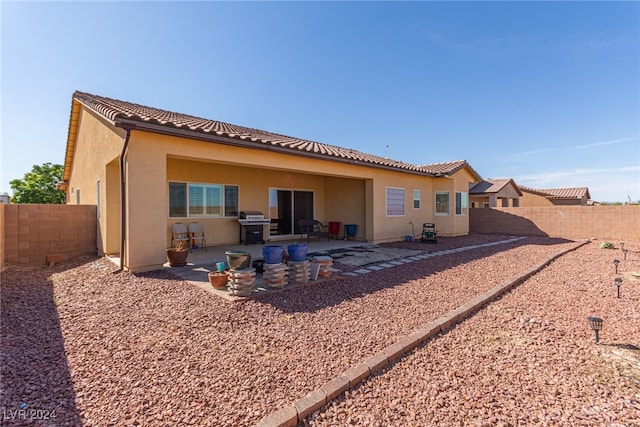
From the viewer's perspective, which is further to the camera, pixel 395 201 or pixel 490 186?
pixel 490 186

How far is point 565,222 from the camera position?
48.0 ft

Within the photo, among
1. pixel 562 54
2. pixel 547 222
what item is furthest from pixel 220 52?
pixel 547 222

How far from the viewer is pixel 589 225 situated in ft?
45.9

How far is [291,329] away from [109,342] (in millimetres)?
2146

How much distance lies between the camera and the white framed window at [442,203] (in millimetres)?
14406

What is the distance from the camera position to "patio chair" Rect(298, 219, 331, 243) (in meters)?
11.2

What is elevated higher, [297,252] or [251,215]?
[251,215]

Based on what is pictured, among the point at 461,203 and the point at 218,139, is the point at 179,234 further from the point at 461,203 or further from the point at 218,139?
the point at 461,203

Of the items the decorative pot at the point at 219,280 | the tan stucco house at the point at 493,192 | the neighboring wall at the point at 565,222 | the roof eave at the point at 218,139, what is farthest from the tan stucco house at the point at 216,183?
the tan stucco house at the point at 493,192

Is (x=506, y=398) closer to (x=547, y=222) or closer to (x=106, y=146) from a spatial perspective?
(x=106, y=146)

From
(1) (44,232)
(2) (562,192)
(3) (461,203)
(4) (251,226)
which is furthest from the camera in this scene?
(2) (562,192)

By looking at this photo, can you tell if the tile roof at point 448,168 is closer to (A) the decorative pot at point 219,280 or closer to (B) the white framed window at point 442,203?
(B) the white framed window at point 442,203

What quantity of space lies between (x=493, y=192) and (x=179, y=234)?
2357cm

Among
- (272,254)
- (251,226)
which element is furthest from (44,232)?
(272,254)
